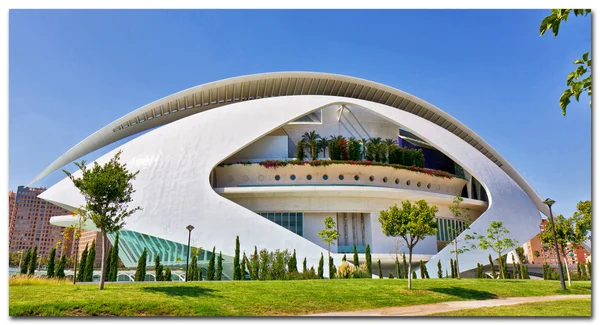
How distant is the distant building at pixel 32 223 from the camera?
11556 millimetres

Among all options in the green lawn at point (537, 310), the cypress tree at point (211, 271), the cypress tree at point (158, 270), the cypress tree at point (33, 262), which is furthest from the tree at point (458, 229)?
the cypress tree at point (33, 262)

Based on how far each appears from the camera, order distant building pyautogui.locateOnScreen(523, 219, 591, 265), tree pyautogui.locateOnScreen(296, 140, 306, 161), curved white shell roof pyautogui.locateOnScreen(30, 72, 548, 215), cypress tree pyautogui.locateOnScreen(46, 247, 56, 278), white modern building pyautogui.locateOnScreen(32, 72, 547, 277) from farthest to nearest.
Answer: curved white shell roof pyautogui.locateOnScreen(30, 72, 548, 215)
tree pyautogui.locateOnScreen(296, 140, 306, 161)
white modern building pyautogui.locateOnScreen(32, 72, 547, 277)
distant building pyautogui.locateOnScreen(523, 219, 591, 265)
cypress tree pyautogui.locateOnScreen(46, 247, 56, 278)

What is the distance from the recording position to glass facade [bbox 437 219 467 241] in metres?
20.5

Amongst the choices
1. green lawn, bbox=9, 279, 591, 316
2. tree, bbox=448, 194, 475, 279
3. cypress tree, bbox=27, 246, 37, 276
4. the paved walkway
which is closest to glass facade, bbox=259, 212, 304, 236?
tree, bbox=448, 194, 475, 279

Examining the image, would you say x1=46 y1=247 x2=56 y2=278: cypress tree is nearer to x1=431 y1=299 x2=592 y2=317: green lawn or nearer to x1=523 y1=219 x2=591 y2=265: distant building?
x1=431 y1=299 x2=592 y2=317: green lawn

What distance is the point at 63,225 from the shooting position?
60.1 feet

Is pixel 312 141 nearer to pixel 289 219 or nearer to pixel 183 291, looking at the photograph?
pixel 289 219

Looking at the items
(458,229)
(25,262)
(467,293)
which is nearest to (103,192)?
(25,262)

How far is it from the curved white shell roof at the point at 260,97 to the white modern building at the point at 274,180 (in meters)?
0.08

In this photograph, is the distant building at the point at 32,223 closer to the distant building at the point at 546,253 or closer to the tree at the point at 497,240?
the tree at the point at 497,240

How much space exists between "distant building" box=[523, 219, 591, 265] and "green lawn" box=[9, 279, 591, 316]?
5.34 m

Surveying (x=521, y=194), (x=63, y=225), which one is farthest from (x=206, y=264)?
(x=521, y=194)

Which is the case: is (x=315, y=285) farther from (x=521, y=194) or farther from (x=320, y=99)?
(x=521, y=194)

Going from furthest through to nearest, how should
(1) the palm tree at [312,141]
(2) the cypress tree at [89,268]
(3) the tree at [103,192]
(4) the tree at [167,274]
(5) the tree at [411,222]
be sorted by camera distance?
(1) the palm tree at [312,141] < (4) the tree at [167,274] < (2) the cypress tree at [89,268] < (5) the tree at [411,222] < (3) the tree at [103,192]
